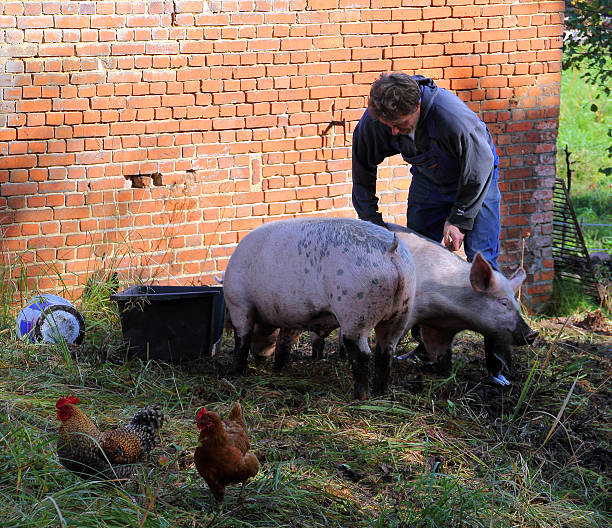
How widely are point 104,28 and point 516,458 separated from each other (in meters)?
4.18

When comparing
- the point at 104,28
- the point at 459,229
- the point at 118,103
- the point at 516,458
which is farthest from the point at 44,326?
the point at 516,458

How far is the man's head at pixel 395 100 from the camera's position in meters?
4.90

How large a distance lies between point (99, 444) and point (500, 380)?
110 inches

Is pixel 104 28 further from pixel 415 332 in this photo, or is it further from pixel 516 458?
pixel 516 458

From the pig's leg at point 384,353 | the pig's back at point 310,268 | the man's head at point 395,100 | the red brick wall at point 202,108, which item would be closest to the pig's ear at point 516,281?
the pig's leg at point 384,353

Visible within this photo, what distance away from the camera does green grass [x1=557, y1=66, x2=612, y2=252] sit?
11.0 m

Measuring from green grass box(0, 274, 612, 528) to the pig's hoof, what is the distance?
64 millimetres

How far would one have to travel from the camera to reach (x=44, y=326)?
225 inches

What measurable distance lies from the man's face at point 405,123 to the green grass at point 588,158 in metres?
4.72

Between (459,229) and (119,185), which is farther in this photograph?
(119,185)

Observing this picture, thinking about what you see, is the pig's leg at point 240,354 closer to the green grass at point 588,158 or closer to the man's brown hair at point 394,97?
the man's brown hair at point 394,97

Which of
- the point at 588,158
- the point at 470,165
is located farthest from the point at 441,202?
the point at 588,158

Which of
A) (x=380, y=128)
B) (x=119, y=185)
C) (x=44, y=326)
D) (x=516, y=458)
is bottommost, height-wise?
(x=516, y=458)

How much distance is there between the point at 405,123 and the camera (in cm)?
504
